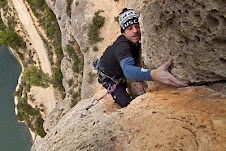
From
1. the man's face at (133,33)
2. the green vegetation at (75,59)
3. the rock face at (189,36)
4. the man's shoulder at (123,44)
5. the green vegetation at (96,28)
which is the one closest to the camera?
the rock face at (189,36)

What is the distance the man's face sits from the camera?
19.4 feet

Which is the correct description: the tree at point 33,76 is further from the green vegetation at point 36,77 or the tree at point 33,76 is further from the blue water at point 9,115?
the blue water at point 9,115

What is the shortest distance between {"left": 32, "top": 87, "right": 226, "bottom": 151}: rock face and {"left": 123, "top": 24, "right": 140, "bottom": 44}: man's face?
162 centimetres

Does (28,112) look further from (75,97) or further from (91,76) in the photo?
(91,76)

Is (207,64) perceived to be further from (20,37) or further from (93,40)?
(20,37)

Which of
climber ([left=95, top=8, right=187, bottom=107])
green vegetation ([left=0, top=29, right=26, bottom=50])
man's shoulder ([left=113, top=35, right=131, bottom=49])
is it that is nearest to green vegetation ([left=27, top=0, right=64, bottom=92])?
green vegetation ([left=0, top=29, right=26, bottom=50])

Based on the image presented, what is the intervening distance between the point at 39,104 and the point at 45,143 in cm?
2233

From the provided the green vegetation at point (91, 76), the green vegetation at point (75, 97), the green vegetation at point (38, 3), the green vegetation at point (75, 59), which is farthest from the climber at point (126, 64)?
the green vegetation at point (38, 3)

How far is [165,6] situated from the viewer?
14.1ft

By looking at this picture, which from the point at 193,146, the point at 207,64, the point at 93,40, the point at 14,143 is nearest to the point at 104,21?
the point at 93,40

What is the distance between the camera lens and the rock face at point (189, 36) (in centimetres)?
377

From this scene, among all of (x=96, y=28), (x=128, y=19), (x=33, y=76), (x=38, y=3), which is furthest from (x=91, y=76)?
(x=38, y=3)

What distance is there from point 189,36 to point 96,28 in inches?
432

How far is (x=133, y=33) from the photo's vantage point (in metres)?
5.92
